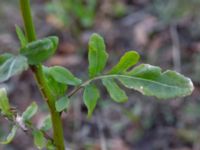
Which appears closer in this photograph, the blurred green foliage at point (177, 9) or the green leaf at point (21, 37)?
the green leaf at point (21, 37)

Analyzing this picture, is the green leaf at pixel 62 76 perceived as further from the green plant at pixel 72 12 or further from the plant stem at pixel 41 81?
the green plant at pixel 72 12

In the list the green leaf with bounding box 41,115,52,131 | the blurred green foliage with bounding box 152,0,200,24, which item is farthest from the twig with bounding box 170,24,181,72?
the green leaf with bounding box 41,115,52,131

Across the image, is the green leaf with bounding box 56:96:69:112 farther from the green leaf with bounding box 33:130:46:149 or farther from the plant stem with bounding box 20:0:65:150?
the green leaf with bounding box 33:130:46:149

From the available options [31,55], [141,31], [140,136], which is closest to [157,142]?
[140,136]

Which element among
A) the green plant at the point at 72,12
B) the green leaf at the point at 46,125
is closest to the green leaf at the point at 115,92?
the green leaf at the point at 46,125

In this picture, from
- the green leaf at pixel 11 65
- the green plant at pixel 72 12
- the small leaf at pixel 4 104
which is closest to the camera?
the green leaf at pixel 11 65

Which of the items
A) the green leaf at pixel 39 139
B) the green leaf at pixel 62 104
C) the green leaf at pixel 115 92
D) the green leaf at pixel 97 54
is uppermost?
the green leaf at pixel 97 54
